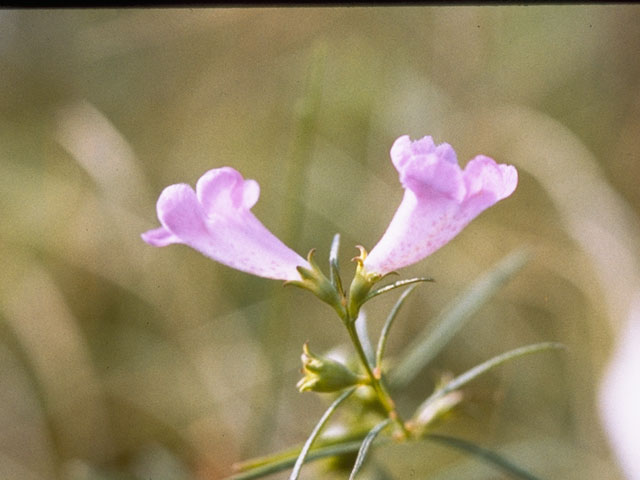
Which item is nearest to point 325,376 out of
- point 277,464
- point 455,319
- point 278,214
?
point 277,464

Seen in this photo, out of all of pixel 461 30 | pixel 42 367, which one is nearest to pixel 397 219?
pixel 42 367

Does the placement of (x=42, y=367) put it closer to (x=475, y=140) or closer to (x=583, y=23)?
(x=475, y=140)

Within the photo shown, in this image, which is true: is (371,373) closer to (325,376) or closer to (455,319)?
(325,376)

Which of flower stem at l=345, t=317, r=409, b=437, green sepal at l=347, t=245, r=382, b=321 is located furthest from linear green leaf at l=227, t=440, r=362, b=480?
green sepal at l=347, t=245, r=382, b=321

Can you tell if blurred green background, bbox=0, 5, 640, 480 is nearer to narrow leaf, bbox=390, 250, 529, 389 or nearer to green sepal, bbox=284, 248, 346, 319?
narrow leaf, bbox=390, 250, 529, 389

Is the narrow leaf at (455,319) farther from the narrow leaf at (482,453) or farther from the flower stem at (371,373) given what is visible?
the flower stem at (371,373)

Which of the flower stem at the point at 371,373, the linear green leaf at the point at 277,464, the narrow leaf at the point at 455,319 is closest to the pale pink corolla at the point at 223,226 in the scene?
the flower stem at the point at 371,373
